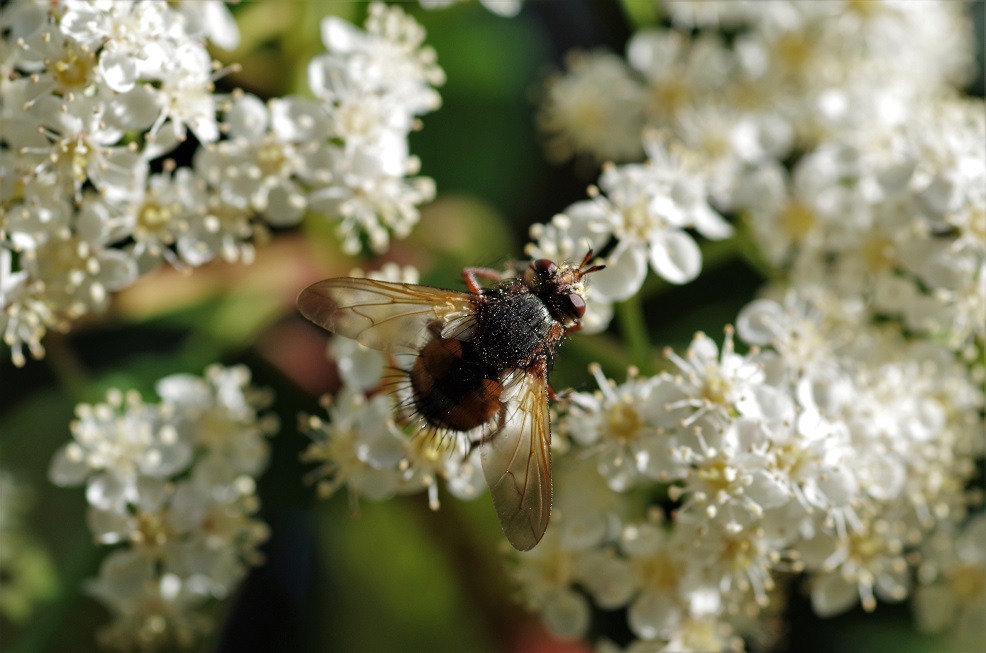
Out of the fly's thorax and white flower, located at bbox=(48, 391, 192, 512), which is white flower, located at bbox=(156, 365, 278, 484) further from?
the fly's thorax

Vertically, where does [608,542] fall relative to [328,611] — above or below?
above

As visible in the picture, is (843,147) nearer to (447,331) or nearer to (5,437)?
(447,331)

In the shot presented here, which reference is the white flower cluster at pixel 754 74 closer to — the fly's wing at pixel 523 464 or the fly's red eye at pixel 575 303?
the fly's red eye at pixel 575 303

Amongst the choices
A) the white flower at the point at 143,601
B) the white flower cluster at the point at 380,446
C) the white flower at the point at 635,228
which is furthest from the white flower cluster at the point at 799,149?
the white flower at the point at 143,601

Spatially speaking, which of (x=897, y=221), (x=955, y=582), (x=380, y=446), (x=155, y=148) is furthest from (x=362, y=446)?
(x=955, y=582)

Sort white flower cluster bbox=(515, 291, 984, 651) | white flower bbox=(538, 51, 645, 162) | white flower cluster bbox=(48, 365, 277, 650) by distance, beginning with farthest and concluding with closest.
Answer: white flower bbox=(538, 51, 645, 162) → white flower cluster bbox=(48, 365, 277, 650) → white flower cluster bbox=(515, 291, 984, 651)

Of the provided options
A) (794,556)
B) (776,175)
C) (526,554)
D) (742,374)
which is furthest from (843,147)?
(526,554)

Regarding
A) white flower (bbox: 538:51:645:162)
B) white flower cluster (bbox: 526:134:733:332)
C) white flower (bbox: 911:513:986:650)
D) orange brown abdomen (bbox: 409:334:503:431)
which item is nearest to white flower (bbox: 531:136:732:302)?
white flower cluster (bbox: 526:134:733:332)
